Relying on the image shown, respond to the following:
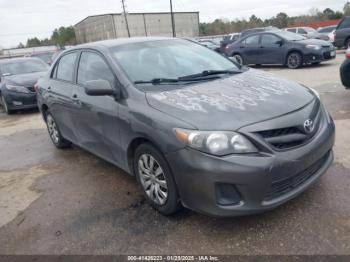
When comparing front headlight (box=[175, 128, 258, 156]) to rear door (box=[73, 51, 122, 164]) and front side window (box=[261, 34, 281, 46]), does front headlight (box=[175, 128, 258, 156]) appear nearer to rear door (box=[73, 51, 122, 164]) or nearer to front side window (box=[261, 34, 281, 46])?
rear door (box=[73, 51, 122, 164])

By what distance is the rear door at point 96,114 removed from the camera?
12.4ft

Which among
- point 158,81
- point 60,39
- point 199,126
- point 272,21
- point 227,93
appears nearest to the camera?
point 199,126

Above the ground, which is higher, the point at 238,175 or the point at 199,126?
the point at 199,126

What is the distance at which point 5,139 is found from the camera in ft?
23.9

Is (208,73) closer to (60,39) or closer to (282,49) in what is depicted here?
(282,49)

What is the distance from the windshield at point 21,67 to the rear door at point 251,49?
776 centimetres

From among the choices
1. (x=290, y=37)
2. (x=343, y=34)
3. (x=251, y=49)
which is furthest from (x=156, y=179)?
(x=343, y=34)

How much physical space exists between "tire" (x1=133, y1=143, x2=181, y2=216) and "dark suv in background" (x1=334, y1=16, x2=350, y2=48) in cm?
1503

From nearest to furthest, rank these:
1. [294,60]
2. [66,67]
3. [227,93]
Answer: [227,93] → [66,67] → [294,60]

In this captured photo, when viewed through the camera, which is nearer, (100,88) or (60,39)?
(100,88)

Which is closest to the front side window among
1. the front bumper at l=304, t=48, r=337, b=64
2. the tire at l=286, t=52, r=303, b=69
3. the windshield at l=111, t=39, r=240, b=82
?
the tire at l=286, t=52, r=303, b=69

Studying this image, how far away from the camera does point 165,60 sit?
4047mm

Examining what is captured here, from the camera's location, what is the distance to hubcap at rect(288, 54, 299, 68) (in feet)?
40.7

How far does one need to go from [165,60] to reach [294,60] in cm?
964
